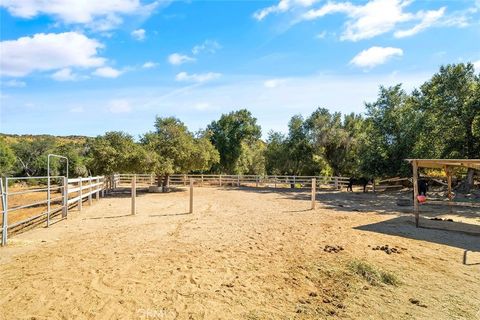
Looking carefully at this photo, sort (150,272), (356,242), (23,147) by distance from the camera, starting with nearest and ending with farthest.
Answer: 1. (150,272)
2. (356,242)
3. (23,147)

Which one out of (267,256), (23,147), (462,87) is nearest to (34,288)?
(267,256)

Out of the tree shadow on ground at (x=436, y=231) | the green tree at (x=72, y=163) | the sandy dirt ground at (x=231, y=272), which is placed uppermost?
the green tree at (x=72, y=163)

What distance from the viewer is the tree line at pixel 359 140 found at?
20953 millimetres

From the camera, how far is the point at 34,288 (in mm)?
4961

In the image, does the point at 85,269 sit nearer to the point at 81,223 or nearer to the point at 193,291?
the point at 193,291

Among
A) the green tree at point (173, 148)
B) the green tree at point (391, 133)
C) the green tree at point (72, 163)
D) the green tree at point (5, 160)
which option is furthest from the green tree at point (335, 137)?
the green tree at point (5, 160)

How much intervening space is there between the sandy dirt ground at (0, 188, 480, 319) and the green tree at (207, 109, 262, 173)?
2877cm

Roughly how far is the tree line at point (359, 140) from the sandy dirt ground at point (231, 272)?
474 inches

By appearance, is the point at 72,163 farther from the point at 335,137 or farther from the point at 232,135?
the point at 335,137

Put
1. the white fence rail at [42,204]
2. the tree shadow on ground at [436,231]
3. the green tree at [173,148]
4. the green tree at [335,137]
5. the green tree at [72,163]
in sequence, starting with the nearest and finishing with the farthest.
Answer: the white fence rail at [42,204] → the tree shadow on ground at [436,231] → the green tree at [173,148] → the green tree at [335,137] → the green tree at [72,163]

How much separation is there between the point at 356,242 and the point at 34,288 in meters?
6.71

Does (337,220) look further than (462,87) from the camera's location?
No

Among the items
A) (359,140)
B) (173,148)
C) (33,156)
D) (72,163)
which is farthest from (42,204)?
(33,156)

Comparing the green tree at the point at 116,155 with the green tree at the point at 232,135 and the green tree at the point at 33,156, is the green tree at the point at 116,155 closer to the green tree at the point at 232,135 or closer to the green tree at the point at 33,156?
the green tree at the point at 232,135
